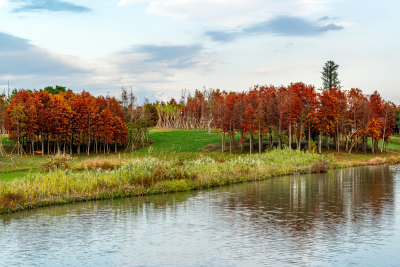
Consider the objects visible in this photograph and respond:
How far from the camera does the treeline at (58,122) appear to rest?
8850 centimetres

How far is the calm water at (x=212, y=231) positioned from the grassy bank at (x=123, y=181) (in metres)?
1.47

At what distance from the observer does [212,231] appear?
2236 cm

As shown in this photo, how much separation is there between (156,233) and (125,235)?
1.50 meters

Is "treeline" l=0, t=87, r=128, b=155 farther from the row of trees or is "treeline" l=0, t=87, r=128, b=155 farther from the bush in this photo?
the bush

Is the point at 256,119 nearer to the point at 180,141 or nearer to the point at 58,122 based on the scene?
the point at 180,141

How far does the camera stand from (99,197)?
33.2 m

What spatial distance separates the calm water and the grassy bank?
1465mm

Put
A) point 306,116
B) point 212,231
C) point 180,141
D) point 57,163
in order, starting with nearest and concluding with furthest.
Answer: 1. point 212,231
2. point 57,163
3. point 306,116
4. point 180,141

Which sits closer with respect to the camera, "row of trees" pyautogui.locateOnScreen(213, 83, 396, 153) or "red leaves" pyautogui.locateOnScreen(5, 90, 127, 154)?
"row of trees" pyautogui.locateOnScreen(213, 83, 396, 153)

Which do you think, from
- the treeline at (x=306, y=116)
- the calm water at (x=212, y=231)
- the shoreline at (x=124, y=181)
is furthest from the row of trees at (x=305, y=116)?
the calm water at (x=212, y=231)

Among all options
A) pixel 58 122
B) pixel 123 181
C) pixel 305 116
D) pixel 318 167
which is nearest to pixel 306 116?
pixel 305 116

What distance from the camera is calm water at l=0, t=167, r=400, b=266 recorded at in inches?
679

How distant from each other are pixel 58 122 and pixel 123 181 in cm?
6053

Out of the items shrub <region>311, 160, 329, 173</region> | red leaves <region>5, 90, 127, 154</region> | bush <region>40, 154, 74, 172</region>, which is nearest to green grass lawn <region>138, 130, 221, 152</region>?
red leaves <region>5, 90, 127, 154</region>
